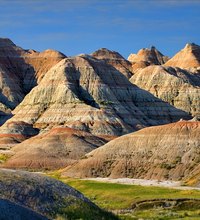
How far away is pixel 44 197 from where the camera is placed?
3550cm

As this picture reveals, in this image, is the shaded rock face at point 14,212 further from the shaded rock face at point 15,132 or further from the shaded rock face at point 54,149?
the shaded rock face at point 15,132

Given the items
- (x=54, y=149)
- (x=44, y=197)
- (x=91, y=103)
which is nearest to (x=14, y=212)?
(x=44, y=197)

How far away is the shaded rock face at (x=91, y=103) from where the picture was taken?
169125mm

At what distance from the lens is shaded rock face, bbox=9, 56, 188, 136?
169125 millimetres

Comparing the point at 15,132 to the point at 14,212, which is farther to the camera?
the point at 15,132

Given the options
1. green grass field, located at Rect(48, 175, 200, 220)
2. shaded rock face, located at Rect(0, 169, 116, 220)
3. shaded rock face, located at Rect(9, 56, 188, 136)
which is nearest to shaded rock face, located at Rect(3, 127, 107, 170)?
shaded rock face, located at Rect(9, 56, 188, 136)

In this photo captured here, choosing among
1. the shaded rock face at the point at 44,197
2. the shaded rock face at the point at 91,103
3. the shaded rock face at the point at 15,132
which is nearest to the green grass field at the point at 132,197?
the shaded rock face at the point at 44,197

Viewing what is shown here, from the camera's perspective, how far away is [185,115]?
200 m

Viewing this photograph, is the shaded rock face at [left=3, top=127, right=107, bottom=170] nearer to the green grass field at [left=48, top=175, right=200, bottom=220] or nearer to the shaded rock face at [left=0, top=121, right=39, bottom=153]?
the shaded rock face at [left=0, top=121, right=39, bottom=153]

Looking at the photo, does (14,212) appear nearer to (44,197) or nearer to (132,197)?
(44,197)

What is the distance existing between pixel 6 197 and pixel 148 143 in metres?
59.8

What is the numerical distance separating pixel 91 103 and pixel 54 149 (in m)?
54.1

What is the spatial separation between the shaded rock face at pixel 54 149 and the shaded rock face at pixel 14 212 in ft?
278

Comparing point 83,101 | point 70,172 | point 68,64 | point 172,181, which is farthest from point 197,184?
point 68,64
